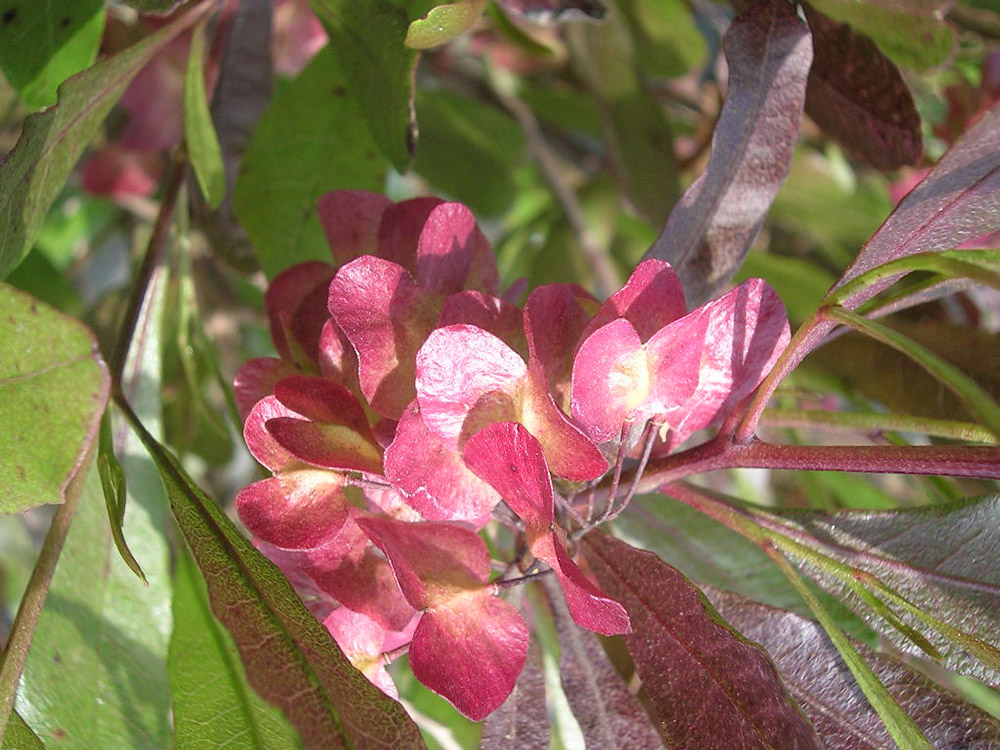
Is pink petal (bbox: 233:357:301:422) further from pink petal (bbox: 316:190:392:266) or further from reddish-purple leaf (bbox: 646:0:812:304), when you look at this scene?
reddish-purple leaf (bbox: 646:0:812:304)

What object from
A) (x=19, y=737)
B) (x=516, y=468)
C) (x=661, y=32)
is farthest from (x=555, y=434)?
(x=661, y=32)

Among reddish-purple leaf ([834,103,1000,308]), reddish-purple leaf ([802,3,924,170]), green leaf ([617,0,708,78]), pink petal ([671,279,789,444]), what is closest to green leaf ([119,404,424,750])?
pink petal ([671,279,789,444])

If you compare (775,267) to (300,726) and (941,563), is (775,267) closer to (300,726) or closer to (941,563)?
(941,563)

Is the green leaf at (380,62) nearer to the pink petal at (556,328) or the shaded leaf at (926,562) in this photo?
the pink petal at (556,328)

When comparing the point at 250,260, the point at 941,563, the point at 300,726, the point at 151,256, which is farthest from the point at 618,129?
the point at 300,726

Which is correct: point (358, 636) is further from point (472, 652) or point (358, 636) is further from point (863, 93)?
point (863, 93)
